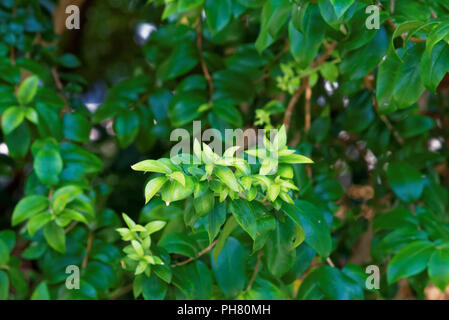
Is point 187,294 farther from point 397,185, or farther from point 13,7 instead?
point 13,7

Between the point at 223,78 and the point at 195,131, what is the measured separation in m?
0.14

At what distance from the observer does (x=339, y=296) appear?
0.92 m

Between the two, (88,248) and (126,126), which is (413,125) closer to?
(126,126)

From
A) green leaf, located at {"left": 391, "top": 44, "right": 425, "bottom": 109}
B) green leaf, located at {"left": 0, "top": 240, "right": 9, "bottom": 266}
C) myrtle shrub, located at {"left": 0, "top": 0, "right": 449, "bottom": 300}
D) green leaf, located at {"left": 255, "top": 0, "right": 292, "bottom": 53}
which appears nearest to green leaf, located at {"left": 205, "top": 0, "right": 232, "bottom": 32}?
myrtle shrub, located at {"left": 0, "top": 0, "right": 449, "bottom": 300}

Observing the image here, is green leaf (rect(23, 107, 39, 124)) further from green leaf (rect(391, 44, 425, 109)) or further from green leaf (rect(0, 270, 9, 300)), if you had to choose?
green leaf (rect(391, 44, 425, 109))

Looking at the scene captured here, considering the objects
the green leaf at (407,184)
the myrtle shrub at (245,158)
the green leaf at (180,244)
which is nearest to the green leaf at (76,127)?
the myrtle shrub at (245,158)

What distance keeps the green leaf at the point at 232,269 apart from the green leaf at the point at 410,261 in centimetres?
24

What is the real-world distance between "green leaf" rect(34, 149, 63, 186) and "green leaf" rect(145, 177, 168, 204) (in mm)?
479

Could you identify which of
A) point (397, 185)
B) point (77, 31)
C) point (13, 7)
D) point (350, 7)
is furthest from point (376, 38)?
point (77, 31)

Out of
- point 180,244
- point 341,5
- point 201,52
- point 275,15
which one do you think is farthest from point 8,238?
point 341,5

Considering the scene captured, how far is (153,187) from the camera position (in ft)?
2.10

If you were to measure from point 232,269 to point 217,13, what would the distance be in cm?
46

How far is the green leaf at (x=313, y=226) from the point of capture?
81 cm
